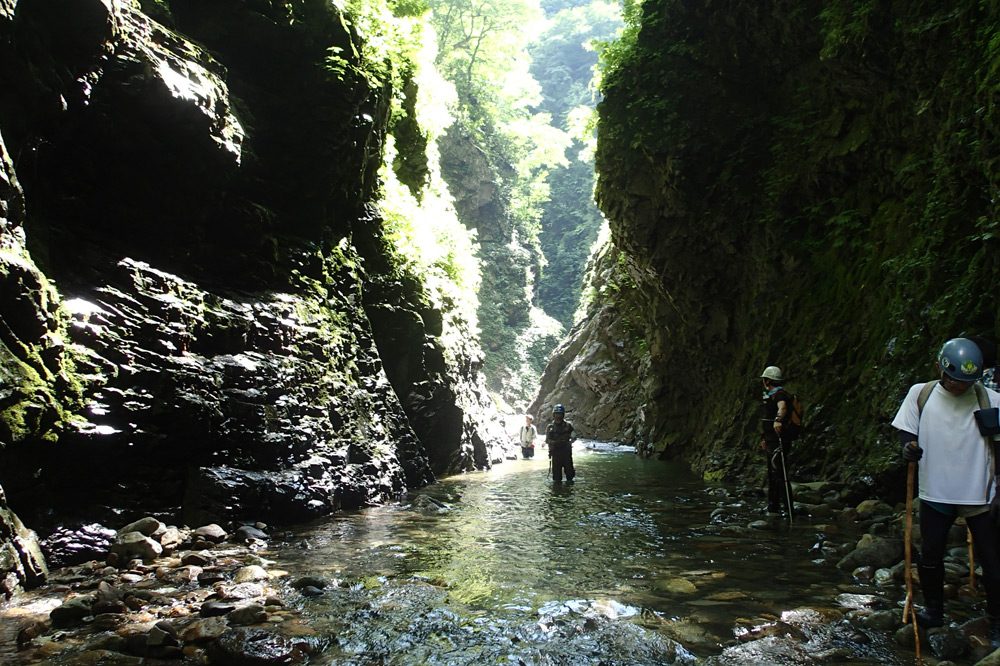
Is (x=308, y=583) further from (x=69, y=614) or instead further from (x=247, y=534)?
(x=247, y=534)

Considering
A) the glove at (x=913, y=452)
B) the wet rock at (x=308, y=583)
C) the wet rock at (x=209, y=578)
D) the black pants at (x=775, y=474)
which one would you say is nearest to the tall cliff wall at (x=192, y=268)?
the wet rock at (x=209, y=578)

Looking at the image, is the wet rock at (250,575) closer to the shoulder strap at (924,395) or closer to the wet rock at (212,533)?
the wet rock at (212,533)

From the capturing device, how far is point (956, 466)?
4215 millimetres

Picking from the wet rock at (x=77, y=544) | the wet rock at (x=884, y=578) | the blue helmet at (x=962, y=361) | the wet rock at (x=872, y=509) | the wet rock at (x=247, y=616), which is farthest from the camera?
the wet rock at (x=872, y=509)

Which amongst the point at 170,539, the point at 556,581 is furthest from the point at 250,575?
the point at 556,581

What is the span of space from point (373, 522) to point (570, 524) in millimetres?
2730

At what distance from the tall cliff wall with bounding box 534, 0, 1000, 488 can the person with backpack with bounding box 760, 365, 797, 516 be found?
104cm

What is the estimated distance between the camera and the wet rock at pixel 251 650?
395cm

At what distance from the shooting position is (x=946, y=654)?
12.5 ft

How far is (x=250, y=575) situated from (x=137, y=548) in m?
1.42

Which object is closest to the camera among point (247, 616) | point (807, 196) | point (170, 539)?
point (247, 616)

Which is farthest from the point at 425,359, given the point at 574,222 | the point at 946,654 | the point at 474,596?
the point at 574,222

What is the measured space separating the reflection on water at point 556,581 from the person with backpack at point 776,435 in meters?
0.59

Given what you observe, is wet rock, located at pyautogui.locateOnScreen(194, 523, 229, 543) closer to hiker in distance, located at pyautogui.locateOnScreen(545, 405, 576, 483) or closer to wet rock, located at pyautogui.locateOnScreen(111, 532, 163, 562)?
wet rock, located at pyautogui.locateOnScreen(111, 532, 163, 562)
